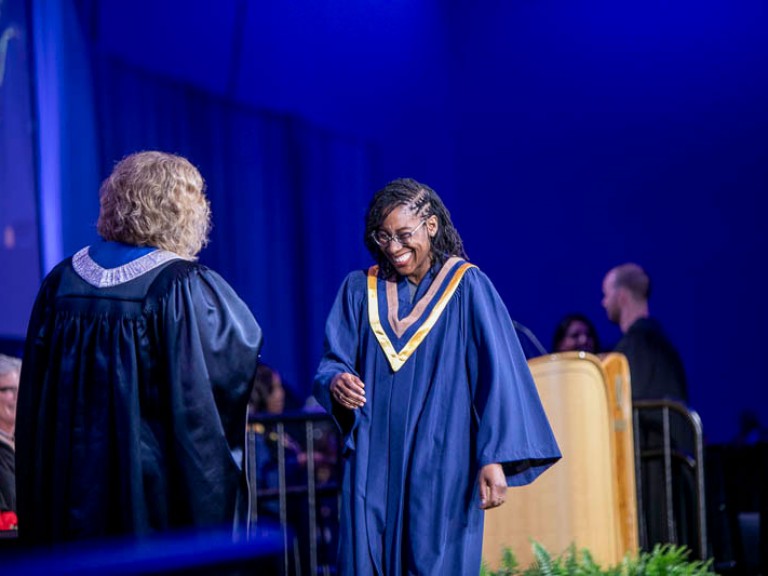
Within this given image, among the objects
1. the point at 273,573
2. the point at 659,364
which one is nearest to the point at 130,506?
the point at 273,573

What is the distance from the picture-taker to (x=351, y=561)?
3811mm

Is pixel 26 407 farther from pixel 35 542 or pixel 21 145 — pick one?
pixel 21 145

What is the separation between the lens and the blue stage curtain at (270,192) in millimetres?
8086

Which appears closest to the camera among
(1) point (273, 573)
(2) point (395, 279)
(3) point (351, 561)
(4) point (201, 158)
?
(1) point (273, 573)

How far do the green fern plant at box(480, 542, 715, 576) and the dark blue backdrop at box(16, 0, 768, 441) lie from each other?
166 inches

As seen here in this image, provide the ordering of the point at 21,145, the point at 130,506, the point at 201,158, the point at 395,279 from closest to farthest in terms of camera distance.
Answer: the point at 130,506 < the point at 395,279 < the point at 21,145 < the point at 201,158

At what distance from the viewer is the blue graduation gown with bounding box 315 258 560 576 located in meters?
3.79

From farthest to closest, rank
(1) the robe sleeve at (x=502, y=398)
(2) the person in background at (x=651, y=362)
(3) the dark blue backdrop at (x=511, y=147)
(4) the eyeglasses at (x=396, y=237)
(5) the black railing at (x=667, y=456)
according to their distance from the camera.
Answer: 1. (3) the dark blue backdrop at (x=511, y=147)
2. (2) the person in background at (x=651, y=362)
3. (5) the black railing at (x=667, y=456)
4. (4) the eyeglasses at (x=396, y=237)
5. (1) the robe sleeve at (x=502, y=398)

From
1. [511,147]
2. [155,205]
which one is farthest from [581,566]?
[511,147]

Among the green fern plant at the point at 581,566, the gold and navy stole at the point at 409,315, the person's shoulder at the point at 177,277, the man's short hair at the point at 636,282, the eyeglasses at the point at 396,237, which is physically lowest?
the green fern plant at the point at 581,566

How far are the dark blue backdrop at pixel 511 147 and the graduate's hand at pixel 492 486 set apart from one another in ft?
16.9

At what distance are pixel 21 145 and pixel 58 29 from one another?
69 cm

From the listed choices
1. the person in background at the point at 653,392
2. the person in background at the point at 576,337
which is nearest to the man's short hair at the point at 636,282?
the person in background at the point at 653,392

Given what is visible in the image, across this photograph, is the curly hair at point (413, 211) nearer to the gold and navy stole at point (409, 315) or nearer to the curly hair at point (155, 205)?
the gold and navy stole at point (409, 315)
